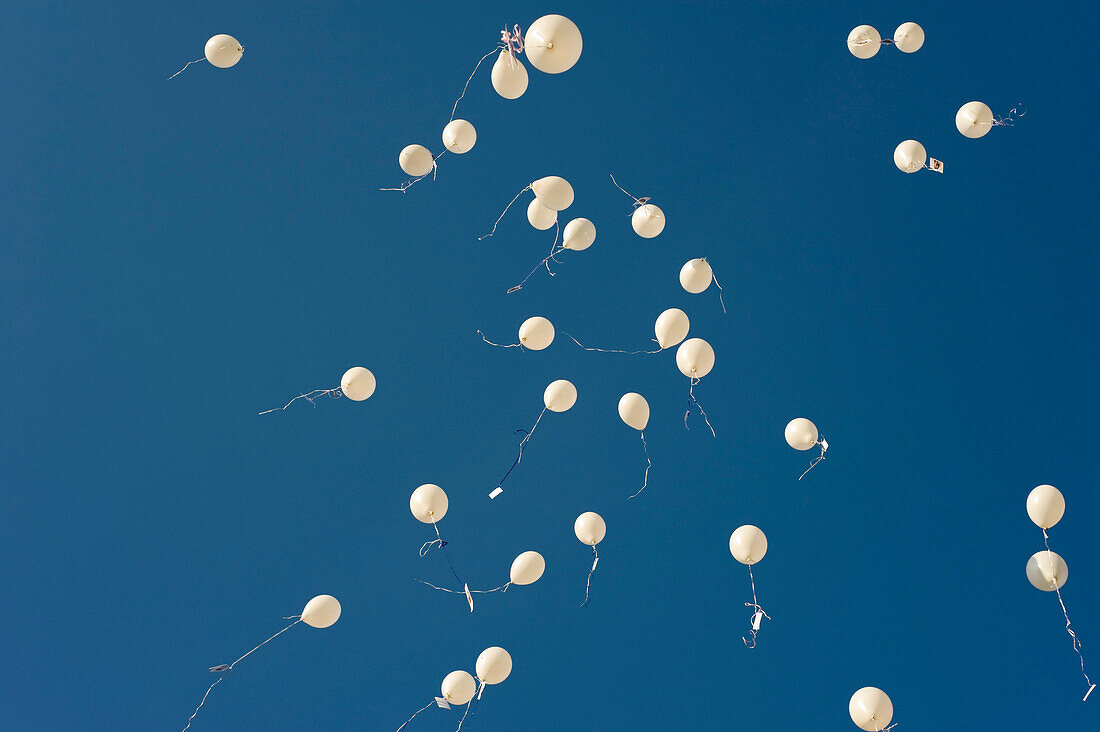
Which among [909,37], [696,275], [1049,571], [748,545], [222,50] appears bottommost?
[1049,571]

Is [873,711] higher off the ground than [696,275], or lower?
lower

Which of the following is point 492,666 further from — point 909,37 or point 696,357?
point 909,37

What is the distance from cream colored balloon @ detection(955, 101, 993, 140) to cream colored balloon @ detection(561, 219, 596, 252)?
2345 mm

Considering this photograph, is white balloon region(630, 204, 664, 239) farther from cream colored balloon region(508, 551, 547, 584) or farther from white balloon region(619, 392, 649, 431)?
→ cream colored balloon region(508, 551, 547, 584)

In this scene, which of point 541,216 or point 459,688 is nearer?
point 459,688

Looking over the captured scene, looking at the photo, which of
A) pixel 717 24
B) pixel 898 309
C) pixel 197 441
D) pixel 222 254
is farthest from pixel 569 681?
pixel 717 24

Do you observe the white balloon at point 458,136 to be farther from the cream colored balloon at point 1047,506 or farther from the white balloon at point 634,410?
the cream colored balloon at point 1047,506

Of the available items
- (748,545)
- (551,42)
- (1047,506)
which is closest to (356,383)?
(551,42)

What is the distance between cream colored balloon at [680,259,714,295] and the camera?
4402 mm

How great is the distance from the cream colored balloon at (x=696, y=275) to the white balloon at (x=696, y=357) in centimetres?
34

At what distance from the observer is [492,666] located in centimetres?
409

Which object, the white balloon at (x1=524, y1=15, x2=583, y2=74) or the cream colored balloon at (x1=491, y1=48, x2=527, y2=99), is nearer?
the white balloon at (x1=524, y1=15, x2=583, y2=74)

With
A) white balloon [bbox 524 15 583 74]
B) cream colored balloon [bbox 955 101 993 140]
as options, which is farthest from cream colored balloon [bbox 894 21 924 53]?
white balloon [bbox 524 15 583 74]

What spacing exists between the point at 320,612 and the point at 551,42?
3.15 meters
